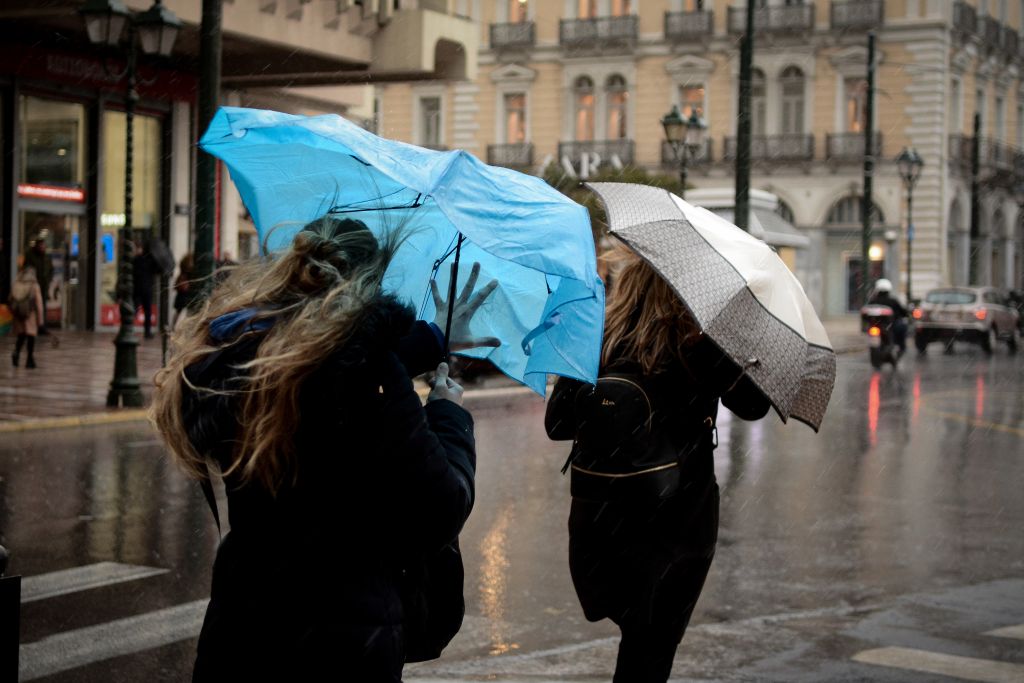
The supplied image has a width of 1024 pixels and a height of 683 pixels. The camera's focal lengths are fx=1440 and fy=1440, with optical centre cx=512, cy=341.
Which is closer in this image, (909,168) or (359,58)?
(359,58)

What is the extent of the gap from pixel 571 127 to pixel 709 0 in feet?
23.0

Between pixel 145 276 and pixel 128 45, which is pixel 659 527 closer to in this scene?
pixel 128 45

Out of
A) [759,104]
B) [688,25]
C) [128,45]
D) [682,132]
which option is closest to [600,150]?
[688,25]

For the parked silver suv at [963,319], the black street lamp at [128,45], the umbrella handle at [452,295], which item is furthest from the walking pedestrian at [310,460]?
the parked silver suv at [963,319]

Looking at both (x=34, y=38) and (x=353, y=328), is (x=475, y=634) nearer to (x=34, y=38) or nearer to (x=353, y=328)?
(x=353, y=328)

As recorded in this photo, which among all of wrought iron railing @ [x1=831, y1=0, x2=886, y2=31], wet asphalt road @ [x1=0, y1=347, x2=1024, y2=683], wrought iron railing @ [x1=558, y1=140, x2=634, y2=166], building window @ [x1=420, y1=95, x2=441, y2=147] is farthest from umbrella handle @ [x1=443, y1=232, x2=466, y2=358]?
building window @ [x1=420, y1=95, x2=441, y2=147]

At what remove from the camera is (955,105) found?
5162 cm

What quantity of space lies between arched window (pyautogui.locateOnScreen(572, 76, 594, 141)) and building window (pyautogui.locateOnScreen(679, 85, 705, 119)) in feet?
11.9

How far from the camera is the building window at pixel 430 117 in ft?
190

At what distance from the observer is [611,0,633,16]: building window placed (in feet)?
179

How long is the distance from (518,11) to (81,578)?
5094cm

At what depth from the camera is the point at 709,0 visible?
53.4 m

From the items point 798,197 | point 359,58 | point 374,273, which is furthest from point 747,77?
point 798,197

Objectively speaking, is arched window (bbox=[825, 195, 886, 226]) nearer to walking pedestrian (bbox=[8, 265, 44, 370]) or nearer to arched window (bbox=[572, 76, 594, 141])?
arched window (bbox=[572, 76, 594, 141])
